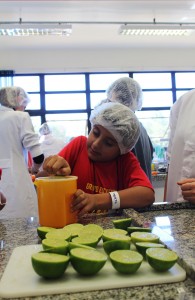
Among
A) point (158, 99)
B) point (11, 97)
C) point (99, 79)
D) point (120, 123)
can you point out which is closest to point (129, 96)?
point (120, 123)

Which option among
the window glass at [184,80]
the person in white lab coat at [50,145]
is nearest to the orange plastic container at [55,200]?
the person in white lab coat at [50,145]

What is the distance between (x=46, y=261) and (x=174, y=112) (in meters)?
1.08

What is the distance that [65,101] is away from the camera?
5.39m

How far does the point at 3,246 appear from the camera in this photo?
709mm

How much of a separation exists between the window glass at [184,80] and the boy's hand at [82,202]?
16.7 ft

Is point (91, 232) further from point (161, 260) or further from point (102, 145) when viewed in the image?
point (102, 145)

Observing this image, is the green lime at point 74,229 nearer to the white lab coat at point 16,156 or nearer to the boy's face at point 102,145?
the boy's face at point 102,145

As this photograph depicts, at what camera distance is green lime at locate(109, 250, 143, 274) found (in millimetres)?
503

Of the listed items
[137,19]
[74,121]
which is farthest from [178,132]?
[74,121]

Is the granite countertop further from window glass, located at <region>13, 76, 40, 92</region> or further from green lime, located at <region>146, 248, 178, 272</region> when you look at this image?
window glass, located at <region>13, 76, 40, 92</region>

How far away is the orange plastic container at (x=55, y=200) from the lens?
0.78 m

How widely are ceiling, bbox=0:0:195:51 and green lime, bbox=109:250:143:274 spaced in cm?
328

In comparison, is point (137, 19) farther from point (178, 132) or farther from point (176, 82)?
point (178, 132)

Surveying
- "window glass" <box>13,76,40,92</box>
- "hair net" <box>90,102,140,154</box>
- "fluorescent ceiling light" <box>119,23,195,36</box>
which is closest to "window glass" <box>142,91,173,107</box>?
"fluorescent ceiling light" <box>119,23,195,36</box>
